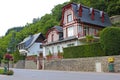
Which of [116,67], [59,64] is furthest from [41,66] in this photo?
[116,67]

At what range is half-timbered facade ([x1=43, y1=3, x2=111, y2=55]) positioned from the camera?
152 ft

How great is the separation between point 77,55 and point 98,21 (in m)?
15.1

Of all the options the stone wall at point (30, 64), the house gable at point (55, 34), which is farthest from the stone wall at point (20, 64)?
the house gable at point (55, 34)

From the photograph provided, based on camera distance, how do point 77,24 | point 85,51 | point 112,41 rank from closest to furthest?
1. point 112,41
2. point 85,51
3. point 77,24

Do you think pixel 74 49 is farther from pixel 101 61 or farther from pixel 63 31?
pixel 63 31

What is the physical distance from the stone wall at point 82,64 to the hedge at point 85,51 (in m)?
1.82

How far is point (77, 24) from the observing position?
46.1 m

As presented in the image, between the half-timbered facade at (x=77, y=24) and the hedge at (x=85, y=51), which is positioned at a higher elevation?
the half-timbered facade at (x=77, y=24)

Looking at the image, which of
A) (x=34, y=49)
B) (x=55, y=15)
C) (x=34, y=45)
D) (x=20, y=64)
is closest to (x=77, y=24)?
(x=20, y=64)

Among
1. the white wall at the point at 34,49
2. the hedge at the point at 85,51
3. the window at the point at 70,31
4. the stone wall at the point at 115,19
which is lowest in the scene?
the hedge at the point at 85,51

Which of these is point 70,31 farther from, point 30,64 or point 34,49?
point 34,49

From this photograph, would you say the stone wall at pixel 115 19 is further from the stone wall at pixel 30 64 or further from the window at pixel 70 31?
the stone wall at pixel 30 64

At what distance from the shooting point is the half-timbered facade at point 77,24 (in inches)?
1822

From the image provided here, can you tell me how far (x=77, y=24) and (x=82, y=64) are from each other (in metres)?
14.4
